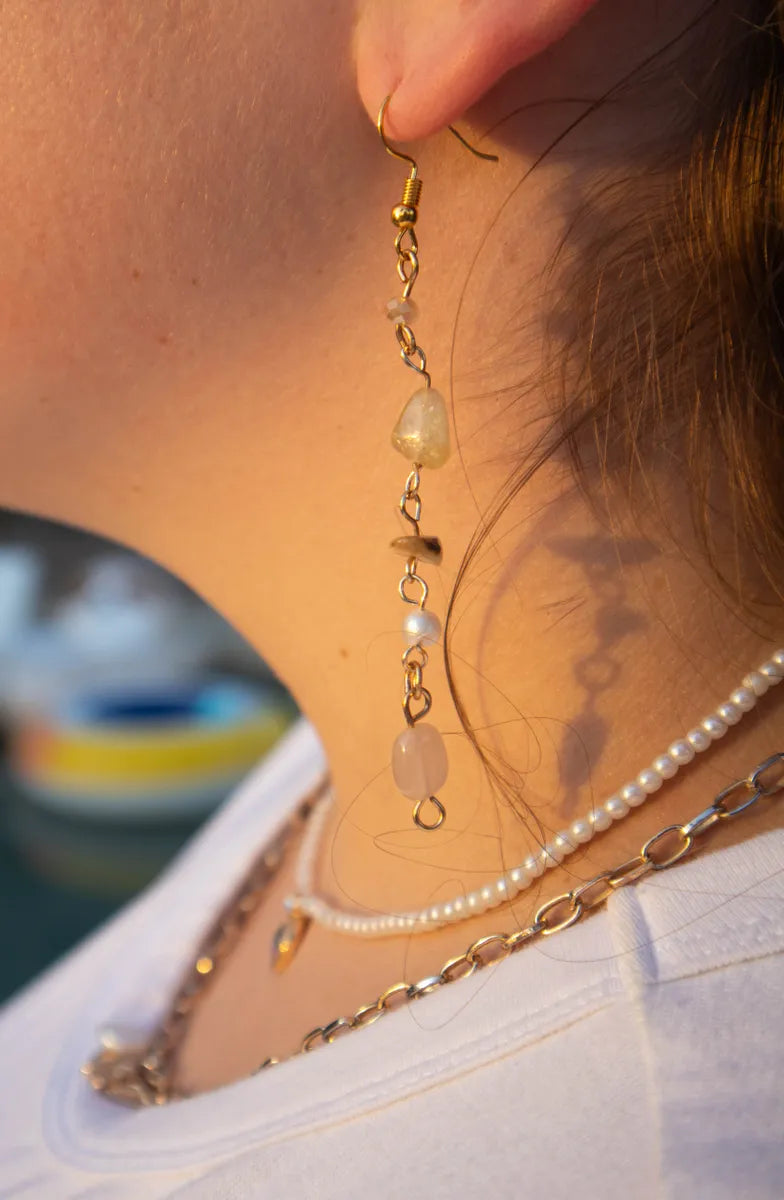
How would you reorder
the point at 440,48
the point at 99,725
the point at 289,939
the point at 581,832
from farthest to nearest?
the point at 99,725 → the point at 289,939 → the point at 581,832 → the point at 440,48

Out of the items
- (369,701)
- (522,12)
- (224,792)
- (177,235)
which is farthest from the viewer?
(224,792)

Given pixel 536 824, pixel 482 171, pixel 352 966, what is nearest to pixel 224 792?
pixel 352 966

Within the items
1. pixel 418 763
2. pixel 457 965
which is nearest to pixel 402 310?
pixel 418 763

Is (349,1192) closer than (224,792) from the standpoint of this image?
Yes

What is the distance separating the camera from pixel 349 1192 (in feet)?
1.82

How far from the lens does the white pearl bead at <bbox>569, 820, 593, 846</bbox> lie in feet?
2.01

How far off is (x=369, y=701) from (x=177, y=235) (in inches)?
13.2

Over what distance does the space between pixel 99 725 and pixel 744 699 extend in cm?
161

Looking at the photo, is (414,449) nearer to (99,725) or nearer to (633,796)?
(633,796)

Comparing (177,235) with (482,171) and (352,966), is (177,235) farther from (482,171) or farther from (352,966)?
(352,966)

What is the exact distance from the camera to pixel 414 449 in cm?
56

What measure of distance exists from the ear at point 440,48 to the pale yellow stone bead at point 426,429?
136 millimetres

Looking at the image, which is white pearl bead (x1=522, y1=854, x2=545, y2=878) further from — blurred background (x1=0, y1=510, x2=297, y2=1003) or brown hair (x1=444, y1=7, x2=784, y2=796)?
blurred background (x1=0, y1=510, x2=297, y2=1003)

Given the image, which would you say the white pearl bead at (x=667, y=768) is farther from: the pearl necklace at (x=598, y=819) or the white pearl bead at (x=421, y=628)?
the white pearl bead at (x=421, y=628)
